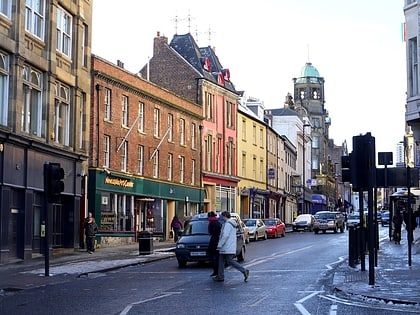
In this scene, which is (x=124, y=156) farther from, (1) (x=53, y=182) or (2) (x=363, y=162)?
(2) (x=363, y=162)

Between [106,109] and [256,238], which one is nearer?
[106,109]

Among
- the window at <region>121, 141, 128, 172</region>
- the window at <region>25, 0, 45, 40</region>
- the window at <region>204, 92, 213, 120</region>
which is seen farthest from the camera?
the window at <region>204, 92, 213, 120</region>

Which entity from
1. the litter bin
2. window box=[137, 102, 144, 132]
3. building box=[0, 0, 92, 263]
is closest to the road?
building box=[0, 0, 92, 263]

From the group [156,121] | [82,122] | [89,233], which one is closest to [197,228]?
[89,233]

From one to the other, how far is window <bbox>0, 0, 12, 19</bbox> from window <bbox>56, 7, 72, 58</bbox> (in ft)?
14.9

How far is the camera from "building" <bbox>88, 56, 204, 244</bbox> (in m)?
37.1

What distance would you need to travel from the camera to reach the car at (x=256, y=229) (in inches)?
1768

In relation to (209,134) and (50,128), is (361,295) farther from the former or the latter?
(209,134)

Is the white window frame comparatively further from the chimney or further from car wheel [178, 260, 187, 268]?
the chimney

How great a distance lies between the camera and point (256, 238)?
45625mm

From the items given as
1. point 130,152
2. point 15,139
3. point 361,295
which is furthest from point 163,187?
point 361,295

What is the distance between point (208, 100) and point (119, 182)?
18532mm

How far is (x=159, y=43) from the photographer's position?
5672 centimetres

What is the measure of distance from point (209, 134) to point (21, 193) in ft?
91.6
